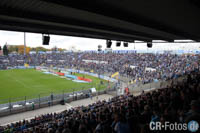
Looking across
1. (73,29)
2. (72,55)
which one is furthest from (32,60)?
(73,29)

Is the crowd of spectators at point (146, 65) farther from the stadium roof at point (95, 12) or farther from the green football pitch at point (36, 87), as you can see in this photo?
the stadium roof at point (95, 12)

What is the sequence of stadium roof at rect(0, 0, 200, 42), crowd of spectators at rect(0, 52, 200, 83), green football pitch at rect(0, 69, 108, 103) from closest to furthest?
stadium roof at rect(0, 0, 200, 42) → green football pitch at rect(0, 69, 108, 103) → crowd of spectators at rect(0, 52, 200, 83)

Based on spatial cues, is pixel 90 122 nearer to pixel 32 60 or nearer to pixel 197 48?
pixel 197 48

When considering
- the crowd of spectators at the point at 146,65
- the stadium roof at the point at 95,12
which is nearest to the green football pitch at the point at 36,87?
the crowd of spectators at the point at 146,65

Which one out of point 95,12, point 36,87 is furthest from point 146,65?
point 95,12

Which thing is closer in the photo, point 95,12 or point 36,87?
point 95,12

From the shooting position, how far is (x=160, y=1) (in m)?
4.98

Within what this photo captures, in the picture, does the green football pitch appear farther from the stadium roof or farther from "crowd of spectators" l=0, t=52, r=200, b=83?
the stadium roof

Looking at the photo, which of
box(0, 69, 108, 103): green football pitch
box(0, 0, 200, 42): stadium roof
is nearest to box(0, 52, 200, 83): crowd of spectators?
box(0, 69, 108, 103): green football pitch

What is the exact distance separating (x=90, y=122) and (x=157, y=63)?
103 ft

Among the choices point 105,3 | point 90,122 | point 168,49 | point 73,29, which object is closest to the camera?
point 105,3

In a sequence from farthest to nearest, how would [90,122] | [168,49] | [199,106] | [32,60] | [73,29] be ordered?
1. [32,60]
2. [168,49]
3. [73,29]
4. [90,122]
5. [199,106]

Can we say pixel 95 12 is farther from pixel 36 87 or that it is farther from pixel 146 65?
pixel 146 65

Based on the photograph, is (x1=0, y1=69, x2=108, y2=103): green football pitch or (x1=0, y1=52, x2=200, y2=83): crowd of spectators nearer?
(x1=0, y1=69, x2=108, y2=103): green football pitch
